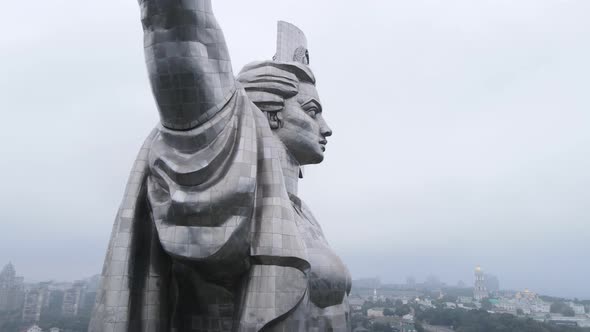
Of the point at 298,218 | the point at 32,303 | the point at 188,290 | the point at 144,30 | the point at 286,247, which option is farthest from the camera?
the point at 32,303

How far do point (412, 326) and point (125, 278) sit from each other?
52.8 metres

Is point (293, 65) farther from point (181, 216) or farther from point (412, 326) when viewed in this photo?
point (412, 326)

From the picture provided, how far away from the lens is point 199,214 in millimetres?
4605

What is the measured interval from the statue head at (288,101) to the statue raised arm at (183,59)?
179 centimetres

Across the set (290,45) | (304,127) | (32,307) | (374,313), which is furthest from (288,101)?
(374,313)

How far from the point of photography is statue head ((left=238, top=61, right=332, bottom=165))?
6.68 metres

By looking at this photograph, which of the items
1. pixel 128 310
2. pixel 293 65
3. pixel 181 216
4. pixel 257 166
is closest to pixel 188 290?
pixel 128 310

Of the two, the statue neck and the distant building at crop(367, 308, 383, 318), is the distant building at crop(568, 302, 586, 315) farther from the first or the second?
the statue neck

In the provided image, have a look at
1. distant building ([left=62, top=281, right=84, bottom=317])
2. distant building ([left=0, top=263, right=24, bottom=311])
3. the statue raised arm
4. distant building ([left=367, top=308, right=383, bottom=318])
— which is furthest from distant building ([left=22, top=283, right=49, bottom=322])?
the statue raised arm

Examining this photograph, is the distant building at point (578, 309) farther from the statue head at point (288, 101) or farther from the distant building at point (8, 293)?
the statue head at point (288, 101)

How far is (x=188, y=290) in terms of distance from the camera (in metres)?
5.26

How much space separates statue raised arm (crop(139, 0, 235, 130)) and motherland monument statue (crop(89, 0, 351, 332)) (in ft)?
0.04

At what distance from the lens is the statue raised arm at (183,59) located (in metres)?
4.46

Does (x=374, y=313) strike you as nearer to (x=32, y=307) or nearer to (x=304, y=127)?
(x=32, y=307)
